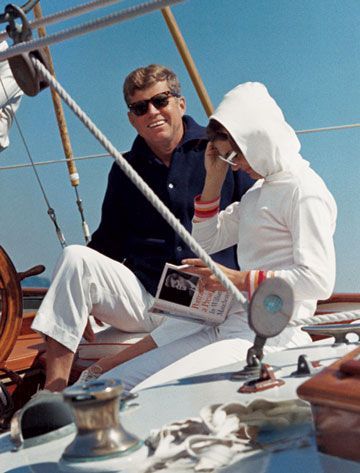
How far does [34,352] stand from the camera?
8.39 feet

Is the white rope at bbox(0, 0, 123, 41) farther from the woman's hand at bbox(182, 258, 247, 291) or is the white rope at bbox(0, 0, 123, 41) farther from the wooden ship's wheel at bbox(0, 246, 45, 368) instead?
the wooden ship's wheel at bbox(0, 246, 45, 368)

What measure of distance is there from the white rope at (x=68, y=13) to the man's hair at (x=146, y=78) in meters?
1.44

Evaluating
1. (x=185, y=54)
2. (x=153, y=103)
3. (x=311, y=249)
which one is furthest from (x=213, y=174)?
(x=185, y=54)

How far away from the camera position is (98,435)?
0.82m

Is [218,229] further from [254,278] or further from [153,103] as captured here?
[153,103]

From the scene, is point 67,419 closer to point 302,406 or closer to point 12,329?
point 302,406

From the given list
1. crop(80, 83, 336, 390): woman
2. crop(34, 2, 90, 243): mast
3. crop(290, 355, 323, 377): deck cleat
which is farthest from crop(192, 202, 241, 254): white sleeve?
crop(34, 2, 90, 243): mast

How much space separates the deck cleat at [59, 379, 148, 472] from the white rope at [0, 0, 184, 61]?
427 millimetres

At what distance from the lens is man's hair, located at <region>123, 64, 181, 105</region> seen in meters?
2.47

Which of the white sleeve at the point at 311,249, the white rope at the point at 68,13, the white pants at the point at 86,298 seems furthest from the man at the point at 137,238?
the white rope at the point at 68,13

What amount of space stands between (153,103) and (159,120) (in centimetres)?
6

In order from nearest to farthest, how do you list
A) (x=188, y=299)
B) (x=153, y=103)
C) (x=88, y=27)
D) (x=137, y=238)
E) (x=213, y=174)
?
(x=88, y=27), (x=188, y=299), (x=213, y=174), (x=153, y=103), (x=137, y=238)

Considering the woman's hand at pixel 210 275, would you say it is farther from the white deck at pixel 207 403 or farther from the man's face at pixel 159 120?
the man's face at pixel 159 120

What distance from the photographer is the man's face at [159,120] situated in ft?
8.15
